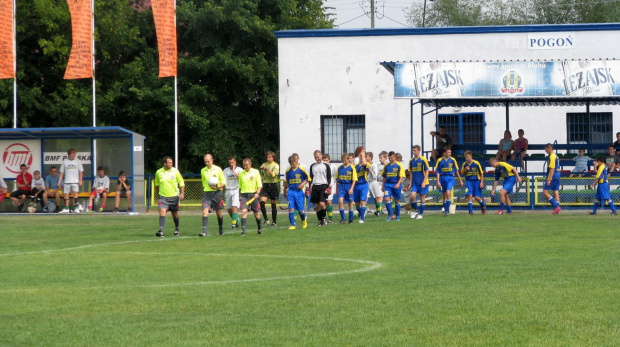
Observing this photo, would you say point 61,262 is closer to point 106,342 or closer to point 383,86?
point 106,342

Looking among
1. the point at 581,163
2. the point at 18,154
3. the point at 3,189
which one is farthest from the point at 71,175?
the point at 581,163

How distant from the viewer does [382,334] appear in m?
8.49

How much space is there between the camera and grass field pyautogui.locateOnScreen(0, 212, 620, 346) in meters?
8.58

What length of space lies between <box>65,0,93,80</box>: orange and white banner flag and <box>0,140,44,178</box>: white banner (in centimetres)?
283

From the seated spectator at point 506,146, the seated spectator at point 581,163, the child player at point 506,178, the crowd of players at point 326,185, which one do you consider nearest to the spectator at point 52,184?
the crowd of players at point 326,185

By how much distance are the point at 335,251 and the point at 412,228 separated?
6089 mm

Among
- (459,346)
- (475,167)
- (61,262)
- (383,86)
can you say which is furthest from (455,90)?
(459,346)

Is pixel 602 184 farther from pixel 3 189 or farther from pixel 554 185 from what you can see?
pixel 3 189

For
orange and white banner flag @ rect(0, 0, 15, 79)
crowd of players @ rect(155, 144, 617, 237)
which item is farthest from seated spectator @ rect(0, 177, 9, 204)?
crowd of players @ rect(155, 144, 617, 237)

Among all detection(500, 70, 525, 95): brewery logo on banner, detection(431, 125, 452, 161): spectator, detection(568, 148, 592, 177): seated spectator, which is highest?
detection(500, 70, 525, 95): brewery logo on banner

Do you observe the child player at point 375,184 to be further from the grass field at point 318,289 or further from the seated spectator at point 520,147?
the seated spectator at point 520,147

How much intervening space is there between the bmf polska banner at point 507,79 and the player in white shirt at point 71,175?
35.6 feet

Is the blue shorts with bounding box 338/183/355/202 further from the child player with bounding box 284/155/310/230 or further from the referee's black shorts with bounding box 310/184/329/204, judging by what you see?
the child player with bounding box 284/155/310/230

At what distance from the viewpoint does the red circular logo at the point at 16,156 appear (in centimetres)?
3397
